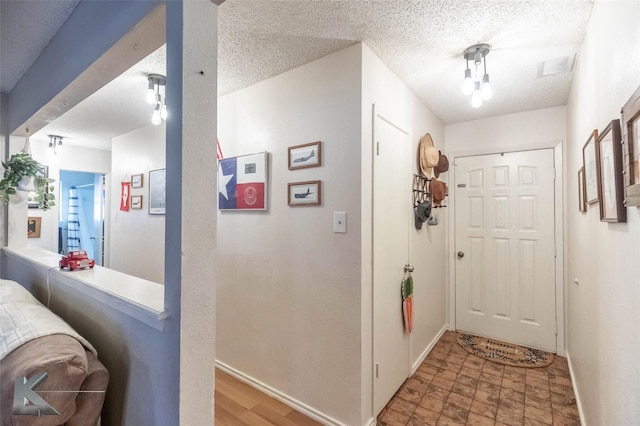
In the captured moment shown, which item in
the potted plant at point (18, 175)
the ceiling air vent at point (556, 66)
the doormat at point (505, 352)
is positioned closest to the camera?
the ceiling air vent at point (556, 66)

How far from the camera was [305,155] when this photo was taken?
198 cm

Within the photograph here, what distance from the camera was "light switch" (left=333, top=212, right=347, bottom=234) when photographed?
5.90 feet

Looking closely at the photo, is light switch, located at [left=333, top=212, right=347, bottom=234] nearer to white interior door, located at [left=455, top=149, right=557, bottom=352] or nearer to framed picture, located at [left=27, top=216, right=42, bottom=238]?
white interior door, located at [left=455, top=149, right=557, bottom=352]

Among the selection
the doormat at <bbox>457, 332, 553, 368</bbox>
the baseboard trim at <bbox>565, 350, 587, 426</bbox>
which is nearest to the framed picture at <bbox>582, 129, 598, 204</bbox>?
the baseboard trim at <bbox>565, 350, 587, 426</bbox>

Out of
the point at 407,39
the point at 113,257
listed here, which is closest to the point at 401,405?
the point at 407,39

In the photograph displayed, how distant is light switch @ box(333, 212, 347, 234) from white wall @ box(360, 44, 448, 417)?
12 centimetres

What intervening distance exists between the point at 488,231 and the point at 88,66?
3.53 metres

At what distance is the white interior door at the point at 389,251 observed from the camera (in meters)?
1.89

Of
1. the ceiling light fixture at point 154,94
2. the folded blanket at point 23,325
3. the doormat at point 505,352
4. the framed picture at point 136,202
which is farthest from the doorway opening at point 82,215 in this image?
the doormat at point 505,352

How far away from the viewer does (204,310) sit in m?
0.96

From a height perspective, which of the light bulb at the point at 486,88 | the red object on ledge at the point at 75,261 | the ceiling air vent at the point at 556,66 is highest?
the ceiling air vent at the point at 556,66

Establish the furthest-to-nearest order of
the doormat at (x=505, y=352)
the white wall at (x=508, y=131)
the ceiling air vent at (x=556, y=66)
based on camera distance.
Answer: the white wall at (x=508, y=131)
the doormat at (x=505, y=352)
the ceiling air vent at (x=556, y=66)

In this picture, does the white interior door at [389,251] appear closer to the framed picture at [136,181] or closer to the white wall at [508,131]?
the white wall at [508,131]

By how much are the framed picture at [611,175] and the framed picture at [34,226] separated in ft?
18.7
